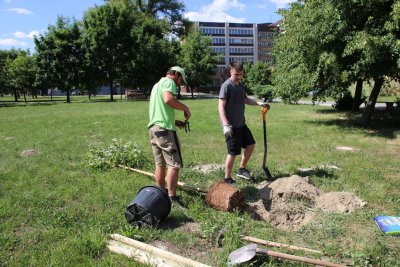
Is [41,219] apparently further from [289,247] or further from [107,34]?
[107,34]

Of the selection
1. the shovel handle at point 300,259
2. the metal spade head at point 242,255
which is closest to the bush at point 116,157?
the metal spade head at point 242,255

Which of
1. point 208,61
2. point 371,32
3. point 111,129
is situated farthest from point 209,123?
point 208,61

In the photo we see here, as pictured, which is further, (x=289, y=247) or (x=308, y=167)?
(x=308, y=167)

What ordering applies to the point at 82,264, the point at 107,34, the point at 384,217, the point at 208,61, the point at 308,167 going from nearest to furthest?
the point at 82,264, the point at 384,217, the point at 308,167, the point at 107,34, the point at 208,61

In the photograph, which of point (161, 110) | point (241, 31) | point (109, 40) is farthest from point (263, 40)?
point (161, 110)

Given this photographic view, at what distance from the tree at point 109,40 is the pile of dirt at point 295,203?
3586 cm

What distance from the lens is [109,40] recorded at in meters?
39.2

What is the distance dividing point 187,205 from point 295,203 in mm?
1565

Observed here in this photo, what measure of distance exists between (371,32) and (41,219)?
10.6 m

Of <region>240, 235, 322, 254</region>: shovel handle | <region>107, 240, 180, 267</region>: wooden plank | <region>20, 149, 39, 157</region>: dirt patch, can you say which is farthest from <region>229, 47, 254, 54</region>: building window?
<region>107, 240, 180, 267</region>: wooden plank

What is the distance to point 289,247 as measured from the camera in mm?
3934

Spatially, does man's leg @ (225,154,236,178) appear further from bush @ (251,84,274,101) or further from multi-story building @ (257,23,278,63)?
multi-story building @ (257,23,278,63)

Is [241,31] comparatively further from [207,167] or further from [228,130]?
[228,130]

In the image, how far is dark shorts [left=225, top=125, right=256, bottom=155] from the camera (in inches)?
245
